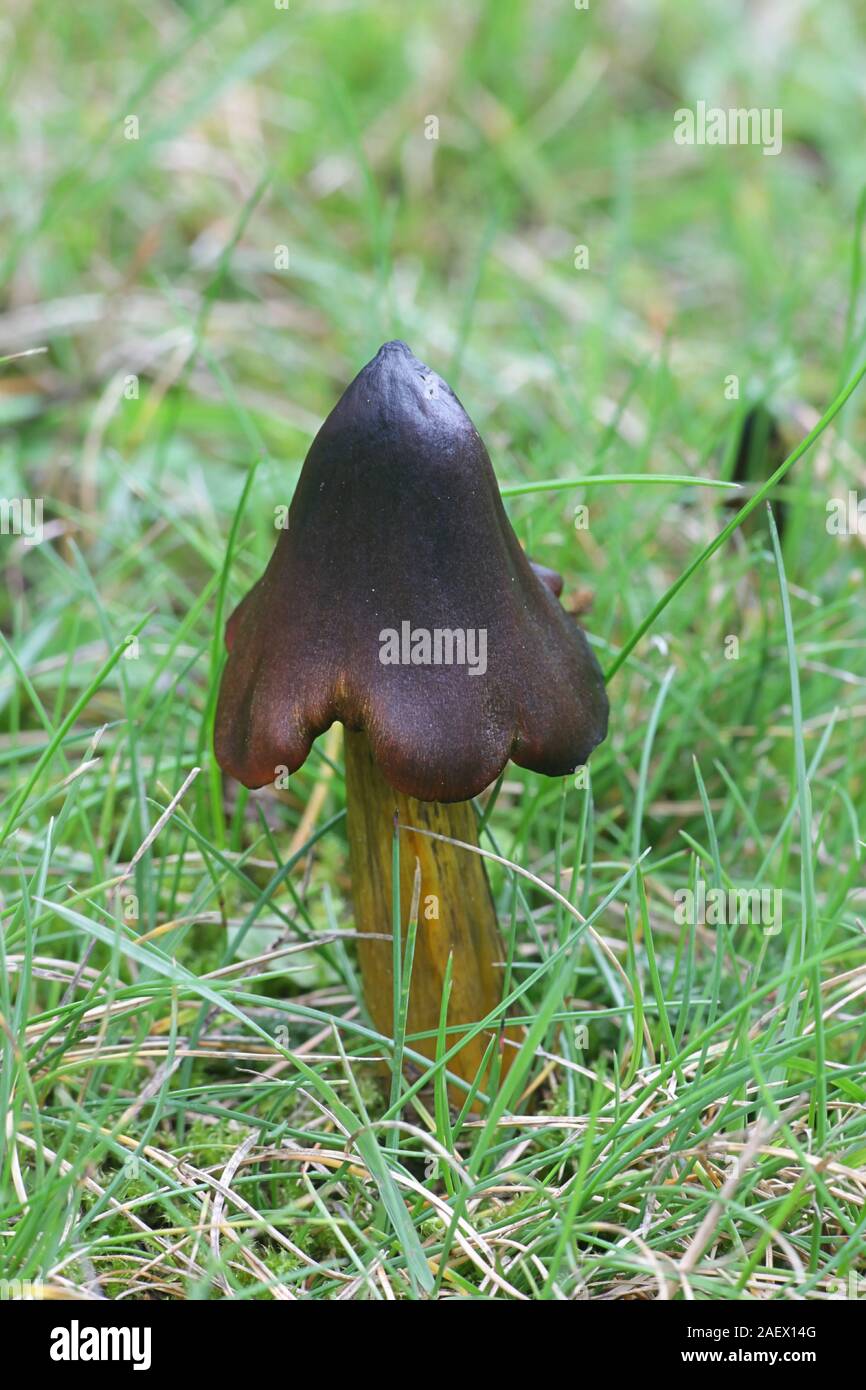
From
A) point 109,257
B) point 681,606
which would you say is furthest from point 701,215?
point 681,606

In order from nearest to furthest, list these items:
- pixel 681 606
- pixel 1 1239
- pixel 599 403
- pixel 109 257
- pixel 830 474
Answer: pixel 1 1239 → pixel 681 606 → pixel 830 474 → pixel 599 403 → pixel 109 257

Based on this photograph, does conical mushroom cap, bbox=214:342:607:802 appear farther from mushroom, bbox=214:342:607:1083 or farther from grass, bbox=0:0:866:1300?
grass, bbox=0:0:866:1300

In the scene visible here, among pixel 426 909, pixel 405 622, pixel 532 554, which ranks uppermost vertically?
pixel 532 554

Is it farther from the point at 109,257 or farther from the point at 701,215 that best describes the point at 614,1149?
the point at 701,215

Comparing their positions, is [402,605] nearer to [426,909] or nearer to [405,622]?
[405,622]

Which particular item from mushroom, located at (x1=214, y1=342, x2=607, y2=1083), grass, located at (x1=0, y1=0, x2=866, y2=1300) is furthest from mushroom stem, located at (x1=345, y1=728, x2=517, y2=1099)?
mushroom, located at (x1=214, y1=342, x2=607, y2=1083)

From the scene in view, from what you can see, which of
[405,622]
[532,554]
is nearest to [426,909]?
[405,622]
